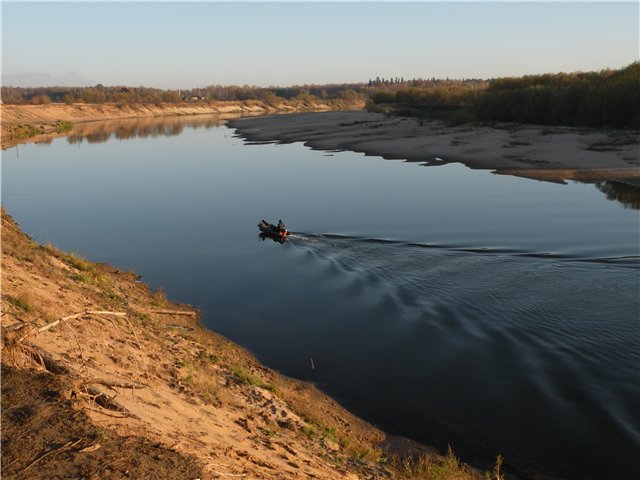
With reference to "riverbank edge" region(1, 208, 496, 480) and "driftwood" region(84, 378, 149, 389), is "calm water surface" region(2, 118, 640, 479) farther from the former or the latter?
"driftwood" region(84, 378, 149, 389)

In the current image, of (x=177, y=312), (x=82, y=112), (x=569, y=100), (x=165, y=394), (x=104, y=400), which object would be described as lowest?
(x=177, y=312)

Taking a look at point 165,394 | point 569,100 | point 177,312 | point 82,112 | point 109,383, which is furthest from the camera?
point 82,112

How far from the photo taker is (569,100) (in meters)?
67.0

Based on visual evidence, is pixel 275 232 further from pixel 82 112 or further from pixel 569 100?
pixel 82 112

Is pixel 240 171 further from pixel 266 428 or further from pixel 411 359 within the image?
pixel 266 428

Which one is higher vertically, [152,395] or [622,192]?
[622,192]

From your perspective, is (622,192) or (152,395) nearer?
(152,395)

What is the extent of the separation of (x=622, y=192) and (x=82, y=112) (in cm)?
13662

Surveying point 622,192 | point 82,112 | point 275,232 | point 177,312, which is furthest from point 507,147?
point 82,112

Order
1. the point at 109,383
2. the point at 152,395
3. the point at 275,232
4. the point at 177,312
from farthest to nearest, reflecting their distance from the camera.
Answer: the point at 275,232 → the point at 177,312 → the point at 152,395 → the point at 109,383

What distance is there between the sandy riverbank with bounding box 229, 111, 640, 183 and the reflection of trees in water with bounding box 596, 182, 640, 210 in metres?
1.58

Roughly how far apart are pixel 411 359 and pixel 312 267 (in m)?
8.94

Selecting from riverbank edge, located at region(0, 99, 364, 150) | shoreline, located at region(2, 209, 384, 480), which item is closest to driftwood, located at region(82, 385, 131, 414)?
shoreline, located at region(2, 209, 384, 480)

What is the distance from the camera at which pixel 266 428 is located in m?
9.32
